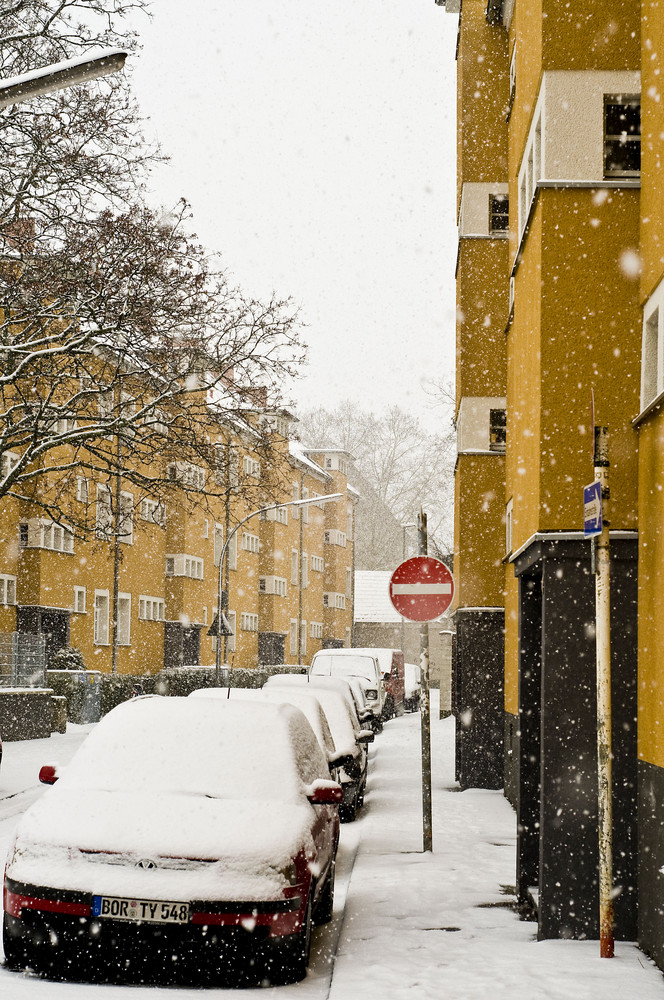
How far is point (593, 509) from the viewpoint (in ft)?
23.8

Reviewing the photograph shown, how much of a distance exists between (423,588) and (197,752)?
5.16 metres

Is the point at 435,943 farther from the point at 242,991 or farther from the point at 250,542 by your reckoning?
the point at 250,542

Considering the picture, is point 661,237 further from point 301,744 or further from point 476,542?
point 476,542

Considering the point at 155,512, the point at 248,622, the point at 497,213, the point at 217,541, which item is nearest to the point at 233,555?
the point at 217,541

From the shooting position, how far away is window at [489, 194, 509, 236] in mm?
19578

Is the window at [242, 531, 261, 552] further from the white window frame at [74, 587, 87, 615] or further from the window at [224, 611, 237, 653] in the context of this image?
the white window frame at [74, 587, 87, 615]

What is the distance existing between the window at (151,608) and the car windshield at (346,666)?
15.8 meters

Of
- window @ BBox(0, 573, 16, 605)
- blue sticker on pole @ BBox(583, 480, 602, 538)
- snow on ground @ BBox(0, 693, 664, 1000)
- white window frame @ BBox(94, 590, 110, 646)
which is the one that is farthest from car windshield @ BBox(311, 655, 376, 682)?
blue sticker on pole @ BBox(583, 480, 602, 538)

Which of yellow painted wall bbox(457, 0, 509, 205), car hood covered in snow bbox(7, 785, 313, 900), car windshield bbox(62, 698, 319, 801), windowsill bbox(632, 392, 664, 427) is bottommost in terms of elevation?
car hood covered in snow bbox(7, 785, 313, 900)

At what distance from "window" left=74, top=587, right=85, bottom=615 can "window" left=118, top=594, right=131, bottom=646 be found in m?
4.79

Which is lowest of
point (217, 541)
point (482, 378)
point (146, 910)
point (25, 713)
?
point (25, 713)

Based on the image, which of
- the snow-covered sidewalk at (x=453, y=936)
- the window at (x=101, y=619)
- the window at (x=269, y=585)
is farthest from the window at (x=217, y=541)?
the snow-covered sidewalk at (x=453, y=936)

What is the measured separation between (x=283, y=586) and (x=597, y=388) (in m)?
64.5

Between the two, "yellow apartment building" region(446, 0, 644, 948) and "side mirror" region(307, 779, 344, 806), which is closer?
"side mirror" region(307, 779, 344, 806)
